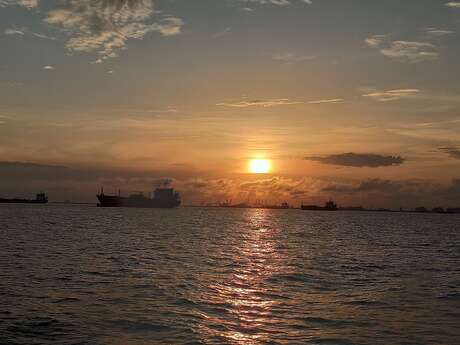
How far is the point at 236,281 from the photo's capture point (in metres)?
28.5

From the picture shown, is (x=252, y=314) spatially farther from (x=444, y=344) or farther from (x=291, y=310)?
(x=444, y=344)

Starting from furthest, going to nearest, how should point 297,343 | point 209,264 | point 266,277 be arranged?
point 209,264 < point 266,277 < point 297,343

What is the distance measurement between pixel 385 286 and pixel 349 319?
33.2ft

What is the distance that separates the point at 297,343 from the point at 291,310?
202 inches

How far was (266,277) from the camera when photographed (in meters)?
30.7

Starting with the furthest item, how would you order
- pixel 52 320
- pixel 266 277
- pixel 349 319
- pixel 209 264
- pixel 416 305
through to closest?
pixel 209 264 → pixel 266 277 → pixel 416 305 → pixel 349 319 → pixel 52 320

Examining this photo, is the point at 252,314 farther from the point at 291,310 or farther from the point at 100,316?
the point at 100,316

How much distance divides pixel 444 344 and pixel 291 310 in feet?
22.1

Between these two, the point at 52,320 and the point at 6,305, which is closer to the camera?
the point at 52,320

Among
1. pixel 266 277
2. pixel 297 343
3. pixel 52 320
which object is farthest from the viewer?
pixel 266 277

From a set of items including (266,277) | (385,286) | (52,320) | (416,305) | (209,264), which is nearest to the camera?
(52,320)

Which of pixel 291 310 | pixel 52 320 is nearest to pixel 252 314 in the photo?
pixel 291 310

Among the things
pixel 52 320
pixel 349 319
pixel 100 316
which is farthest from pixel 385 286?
pixel 52 320

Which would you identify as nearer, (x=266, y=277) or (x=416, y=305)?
(x=416, y=305)
